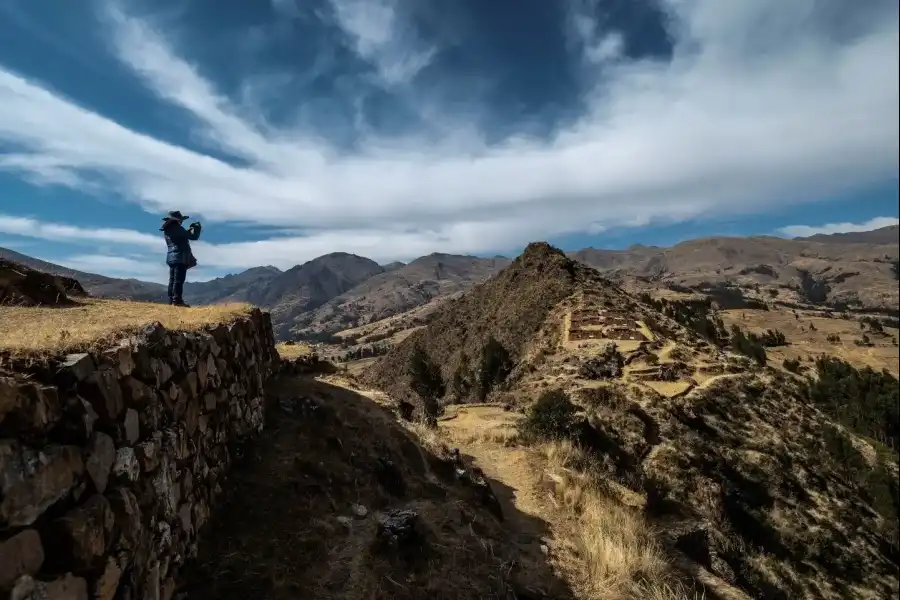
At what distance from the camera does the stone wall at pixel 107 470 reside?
3.96 meters

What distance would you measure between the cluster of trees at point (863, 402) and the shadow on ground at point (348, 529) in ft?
192

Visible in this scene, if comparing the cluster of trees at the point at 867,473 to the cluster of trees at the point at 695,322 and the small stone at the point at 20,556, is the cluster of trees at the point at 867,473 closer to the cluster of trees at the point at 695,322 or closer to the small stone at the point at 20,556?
the cluster of trees at the point at 695,322

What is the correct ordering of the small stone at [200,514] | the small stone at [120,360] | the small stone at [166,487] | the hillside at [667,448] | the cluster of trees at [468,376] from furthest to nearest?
the cluster of trees at [468,376] < the hillside at [667,448] < the small stone at [200,514] < the small stone at [166,487] < the small stone at [120,360]

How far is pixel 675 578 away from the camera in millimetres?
9797

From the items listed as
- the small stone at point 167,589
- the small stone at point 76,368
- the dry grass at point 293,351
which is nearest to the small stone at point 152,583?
the small stone at point 167,589

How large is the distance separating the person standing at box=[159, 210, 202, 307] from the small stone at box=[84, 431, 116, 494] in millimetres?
9190

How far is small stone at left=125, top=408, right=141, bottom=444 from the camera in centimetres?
560

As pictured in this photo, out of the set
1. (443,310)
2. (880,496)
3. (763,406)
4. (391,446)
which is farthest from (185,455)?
(443,310)

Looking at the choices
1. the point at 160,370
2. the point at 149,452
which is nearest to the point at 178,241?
the point at 160,370

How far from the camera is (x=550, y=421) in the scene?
20938mm

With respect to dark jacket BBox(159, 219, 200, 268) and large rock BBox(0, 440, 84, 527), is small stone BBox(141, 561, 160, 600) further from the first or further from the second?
dark jacket BBox(159, 219, 200, 268)

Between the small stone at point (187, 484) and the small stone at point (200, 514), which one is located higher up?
the small stone at point (187, 484)

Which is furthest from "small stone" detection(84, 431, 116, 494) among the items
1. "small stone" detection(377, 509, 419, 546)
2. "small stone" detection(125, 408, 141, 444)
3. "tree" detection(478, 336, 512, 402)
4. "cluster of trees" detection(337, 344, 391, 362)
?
"cluster of trees" detection(337, 344, 391, 362)

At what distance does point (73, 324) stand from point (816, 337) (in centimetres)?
15265
